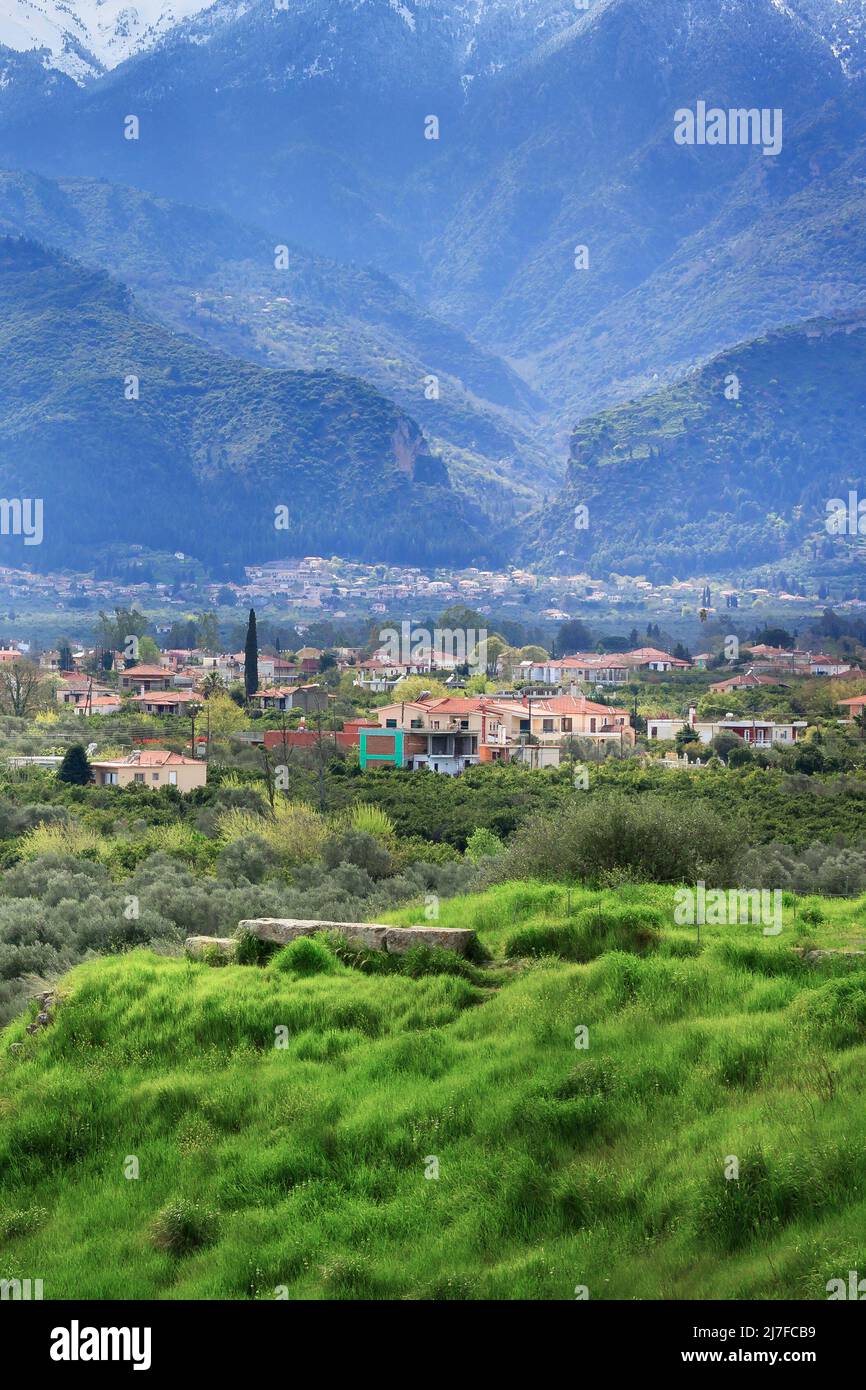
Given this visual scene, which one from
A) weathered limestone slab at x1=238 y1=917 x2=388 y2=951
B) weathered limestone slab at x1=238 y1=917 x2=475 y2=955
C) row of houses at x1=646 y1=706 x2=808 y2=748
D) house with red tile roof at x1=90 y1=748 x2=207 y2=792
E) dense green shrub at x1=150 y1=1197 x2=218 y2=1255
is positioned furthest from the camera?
row of houses at x1=646 y1=706 x2=808 y2=748

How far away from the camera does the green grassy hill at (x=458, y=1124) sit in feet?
24.1

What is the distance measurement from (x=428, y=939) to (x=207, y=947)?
190cm

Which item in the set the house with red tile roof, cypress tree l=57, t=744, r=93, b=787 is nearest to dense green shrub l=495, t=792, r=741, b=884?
the house with red tile roof

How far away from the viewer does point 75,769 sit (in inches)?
2180

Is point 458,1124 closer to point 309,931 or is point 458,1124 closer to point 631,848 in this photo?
point 309,931

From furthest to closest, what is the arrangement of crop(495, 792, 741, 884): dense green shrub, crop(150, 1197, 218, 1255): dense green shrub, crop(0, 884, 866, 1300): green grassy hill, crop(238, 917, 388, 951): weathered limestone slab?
1. crop(495, 792, 741, 884): dense green shrub
2. crop(238, 917, 388, 951): weathered limestone slab
3. crop(150, 1197, 218, 1255): dense green shrub
4. crop(0, 884, 866, 1300): green grassy hill

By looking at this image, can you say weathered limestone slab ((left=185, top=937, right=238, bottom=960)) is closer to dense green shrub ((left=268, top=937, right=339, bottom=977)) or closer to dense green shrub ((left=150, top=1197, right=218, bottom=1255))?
dense green shrub ((left=268, top=937, right=339, bottom=977))

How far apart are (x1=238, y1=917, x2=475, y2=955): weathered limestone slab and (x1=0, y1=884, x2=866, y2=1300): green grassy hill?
23cm

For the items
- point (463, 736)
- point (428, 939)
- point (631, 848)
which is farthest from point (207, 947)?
point (463, 736)

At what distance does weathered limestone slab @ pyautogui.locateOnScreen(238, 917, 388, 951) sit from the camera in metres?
11.6

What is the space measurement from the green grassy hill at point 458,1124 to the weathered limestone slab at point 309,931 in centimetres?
23

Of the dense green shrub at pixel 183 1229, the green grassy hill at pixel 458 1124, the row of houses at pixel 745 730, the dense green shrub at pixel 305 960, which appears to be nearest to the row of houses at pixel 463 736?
the row of houses at pixel 745 730
